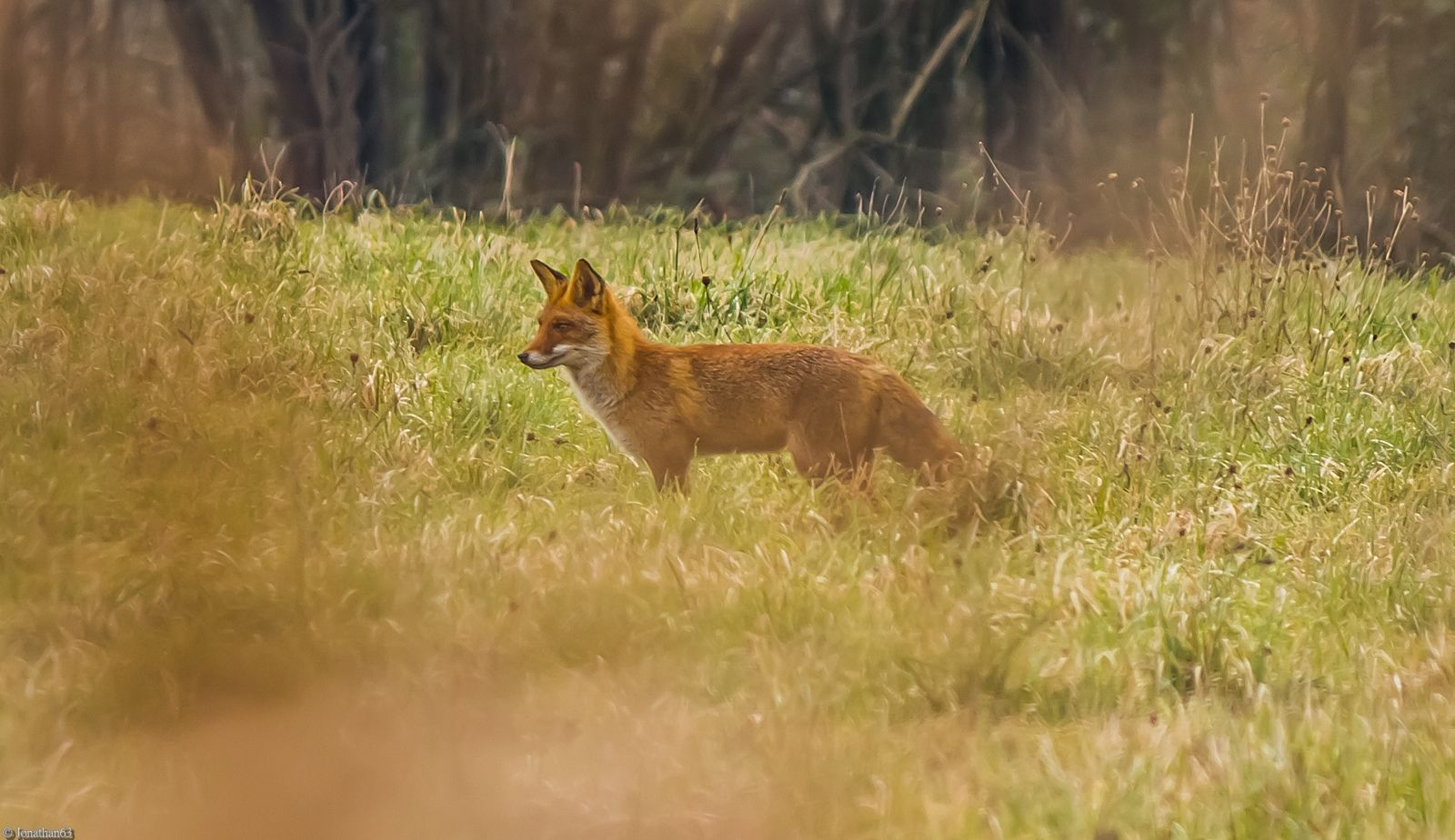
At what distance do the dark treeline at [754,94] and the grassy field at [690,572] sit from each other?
5.44m

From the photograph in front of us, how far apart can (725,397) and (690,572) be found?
109 centimetres

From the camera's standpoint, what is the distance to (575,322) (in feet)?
17.1

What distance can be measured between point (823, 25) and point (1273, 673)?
9983mm

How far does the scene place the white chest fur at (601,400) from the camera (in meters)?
5.23

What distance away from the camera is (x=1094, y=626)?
3996mm

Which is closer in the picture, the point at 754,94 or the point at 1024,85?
the point at 1024,85

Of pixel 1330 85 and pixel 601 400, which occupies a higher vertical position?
pixel 1330 85

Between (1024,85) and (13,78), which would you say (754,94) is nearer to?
(1024,85)

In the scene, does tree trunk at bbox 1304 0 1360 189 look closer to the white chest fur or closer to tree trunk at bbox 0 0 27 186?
the white chest fur

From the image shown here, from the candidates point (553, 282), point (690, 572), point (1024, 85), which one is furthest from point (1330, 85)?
point (690, 572)

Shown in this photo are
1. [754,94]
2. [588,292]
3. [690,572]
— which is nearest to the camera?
[690,572]

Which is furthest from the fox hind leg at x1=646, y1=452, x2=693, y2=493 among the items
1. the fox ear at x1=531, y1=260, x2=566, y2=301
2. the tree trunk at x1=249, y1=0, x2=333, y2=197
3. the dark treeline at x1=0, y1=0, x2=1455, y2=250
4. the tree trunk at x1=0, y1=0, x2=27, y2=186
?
the tree trunk at x1=0, y1=0, x2=27, y2=186

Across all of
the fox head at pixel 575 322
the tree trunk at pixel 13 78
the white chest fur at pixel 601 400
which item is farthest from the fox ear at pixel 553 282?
the tree trunk at pixel 13 78

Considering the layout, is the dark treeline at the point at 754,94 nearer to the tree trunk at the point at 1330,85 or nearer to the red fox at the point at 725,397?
the tree trunk at the point at 1330,85
